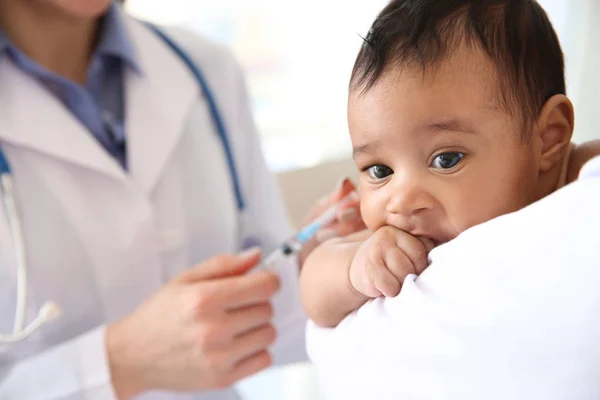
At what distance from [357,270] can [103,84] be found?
659 mm

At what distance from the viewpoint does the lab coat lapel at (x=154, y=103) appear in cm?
91

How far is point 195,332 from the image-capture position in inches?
29.7

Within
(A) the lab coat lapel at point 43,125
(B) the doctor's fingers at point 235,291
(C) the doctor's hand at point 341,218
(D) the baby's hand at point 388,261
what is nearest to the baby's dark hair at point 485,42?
(D) the baby's hand at point 388,261

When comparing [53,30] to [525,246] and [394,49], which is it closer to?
[394,49]

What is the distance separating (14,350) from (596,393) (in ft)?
2.38

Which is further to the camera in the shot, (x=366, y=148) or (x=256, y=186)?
(x=256, y=186)

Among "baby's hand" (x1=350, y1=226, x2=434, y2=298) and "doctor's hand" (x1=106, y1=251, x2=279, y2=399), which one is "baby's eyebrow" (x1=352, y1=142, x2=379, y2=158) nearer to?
"baby's hand" (x1=350, y1=226, x2=434, y2=298)

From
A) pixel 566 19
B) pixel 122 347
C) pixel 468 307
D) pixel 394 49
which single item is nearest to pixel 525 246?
pixel 468 307

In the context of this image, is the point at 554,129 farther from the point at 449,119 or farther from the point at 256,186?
the point at 256,186

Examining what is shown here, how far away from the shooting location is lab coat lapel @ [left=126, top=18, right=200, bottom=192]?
0.91 m

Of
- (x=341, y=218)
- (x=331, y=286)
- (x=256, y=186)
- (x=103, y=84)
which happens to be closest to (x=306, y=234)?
(x=341, y=218)

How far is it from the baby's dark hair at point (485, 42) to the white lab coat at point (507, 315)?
87mm

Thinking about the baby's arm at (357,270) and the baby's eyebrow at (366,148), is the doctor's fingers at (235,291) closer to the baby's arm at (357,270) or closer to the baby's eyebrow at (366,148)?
the baby's arm at (357,270)

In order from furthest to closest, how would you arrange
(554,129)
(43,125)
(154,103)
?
(154,103)
(43,125)
(554,129)
